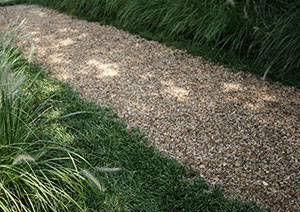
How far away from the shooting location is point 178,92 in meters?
3.33

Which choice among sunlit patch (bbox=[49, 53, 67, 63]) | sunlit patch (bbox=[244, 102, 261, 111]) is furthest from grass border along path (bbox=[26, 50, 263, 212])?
sunlit patch (bbox=[49, 53, 67, 63])

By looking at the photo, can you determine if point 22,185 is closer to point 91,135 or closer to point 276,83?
point 91,135

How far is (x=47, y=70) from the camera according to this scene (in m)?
3.90

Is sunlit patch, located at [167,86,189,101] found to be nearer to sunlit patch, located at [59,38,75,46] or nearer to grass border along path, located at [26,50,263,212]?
grass border along path, located at [26,50,263,212]

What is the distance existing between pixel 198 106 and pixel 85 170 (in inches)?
61.6

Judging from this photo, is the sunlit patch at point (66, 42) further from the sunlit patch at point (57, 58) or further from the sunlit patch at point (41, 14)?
the sunlit patch at point (41, 14)

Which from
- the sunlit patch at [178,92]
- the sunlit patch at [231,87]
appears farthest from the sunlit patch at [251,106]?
the sunlit patch at [178,92]

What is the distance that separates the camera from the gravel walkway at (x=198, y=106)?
7.62 feet

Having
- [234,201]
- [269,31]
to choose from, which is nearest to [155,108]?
[234,201]

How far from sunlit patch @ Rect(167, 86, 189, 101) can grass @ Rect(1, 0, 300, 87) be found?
79 cm

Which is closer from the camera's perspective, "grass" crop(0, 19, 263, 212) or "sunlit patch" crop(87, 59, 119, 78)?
"grass" crop(0, 19, 263, 212)

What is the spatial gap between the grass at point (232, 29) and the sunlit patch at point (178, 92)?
789 millimetres

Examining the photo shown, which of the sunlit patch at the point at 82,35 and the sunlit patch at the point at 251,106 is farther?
the sunlit patch at the point at 82,35

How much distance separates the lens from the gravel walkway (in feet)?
7.62
